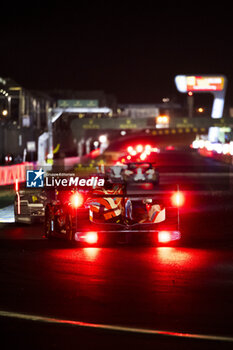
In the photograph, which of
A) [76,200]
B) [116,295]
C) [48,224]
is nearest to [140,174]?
[48,224]

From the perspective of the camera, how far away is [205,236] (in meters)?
15.5

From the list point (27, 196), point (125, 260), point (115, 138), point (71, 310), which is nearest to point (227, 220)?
point (27, 196)

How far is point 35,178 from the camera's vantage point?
16719mm

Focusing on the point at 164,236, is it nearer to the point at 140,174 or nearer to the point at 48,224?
the point at 48,224

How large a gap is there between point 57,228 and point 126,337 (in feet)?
25.7

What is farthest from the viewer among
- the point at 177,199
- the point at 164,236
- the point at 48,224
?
the point at 48,224

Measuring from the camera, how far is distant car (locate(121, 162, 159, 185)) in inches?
1383

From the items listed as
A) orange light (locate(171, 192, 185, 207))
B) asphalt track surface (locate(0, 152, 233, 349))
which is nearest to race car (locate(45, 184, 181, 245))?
asphalt track surface (locate(0, 152, 233, 349))

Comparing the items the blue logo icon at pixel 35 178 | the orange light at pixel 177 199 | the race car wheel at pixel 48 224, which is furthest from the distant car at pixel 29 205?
the orange light at pixel 177 199

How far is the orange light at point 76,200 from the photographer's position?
44.1ft

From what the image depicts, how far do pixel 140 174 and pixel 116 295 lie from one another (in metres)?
26.8

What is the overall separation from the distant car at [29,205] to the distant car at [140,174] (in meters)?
17.7

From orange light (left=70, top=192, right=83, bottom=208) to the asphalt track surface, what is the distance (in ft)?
2.82

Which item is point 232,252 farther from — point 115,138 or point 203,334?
point 115,138
